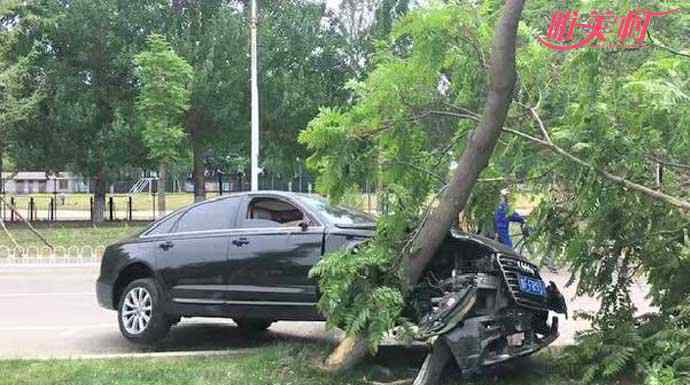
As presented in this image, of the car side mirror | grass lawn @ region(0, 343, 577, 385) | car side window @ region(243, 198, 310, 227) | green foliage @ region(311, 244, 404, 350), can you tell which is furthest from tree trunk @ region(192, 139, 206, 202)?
green foliage @ region(311, 244, 404, 350)

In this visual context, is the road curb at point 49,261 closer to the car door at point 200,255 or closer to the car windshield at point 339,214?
the car door at point 200,255

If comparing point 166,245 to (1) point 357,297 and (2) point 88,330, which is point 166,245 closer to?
(2) point 88,330

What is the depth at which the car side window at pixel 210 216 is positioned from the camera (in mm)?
8117

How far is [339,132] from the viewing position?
19.7 feet

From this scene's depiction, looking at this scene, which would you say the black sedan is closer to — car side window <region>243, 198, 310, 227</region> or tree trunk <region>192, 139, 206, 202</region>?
car side window <region>243, 198, 310, 227</region>

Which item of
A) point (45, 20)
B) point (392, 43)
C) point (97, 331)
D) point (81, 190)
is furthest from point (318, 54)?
point (81, 190)

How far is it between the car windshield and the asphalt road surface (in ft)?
4.76

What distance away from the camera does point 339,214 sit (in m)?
7.72

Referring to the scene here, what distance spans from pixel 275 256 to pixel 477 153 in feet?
8.25

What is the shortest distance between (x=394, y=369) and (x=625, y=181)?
2495 mm

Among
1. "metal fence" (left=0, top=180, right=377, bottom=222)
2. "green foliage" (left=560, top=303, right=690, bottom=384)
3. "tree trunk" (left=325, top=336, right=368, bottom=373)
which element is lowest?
"metal fence" (left=0, top=180, right=377, bottom=222)

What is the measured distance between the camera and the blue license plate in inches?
242

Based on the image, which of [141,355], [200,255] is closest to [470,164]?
[200,255]

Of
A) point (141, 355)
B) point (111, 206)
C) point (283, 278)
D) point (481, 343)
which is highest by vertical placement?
point (283, 278)
